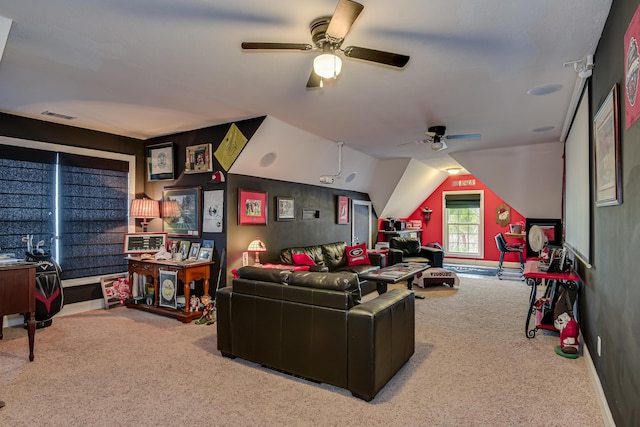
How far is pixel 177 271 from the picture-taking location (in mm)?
4445

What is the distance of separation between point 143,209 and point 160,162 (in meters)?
0.80

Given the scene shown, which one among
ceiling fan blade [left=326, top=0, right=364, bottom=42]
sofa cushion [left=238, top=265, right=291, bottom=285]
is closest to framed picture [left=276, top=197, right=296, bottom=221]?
sofa cushion [left=238, top=265, right=291, bottom=285]

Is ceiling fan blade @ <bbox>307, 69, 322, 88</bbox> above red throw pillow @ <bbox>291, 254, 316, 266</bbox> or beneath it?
above

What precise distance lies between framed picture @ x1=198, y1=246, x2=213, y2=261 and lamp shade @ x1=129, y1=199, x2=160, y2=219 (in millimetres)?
972

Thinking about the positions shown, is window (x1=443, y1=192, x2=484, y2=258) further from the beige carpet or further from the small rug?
the beige carpet

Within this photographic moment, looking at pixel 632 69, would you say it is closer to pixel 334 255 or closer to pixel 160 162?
pixel 334 255

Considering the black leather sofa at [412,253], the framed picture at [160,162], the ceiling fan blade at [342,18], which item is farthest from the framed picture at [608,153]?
the framed picture at [160,162]

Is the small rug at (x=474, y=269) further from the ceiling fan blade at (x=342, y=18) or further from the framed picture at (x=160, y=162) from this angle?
the ceiling fan blade at (x=342, y=18)

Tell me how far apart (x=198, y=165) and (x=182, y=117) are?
79cm

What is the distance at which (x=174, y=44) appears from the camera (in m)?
2.50

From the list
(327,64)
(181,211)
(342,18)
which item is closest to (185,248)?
(181,211)

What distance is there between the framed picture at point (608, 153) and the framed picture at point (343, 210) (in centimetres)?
490

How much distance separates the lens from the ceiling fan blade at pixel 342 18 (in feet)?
5.61

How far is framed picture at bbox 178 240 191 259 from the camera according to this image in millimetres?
5021
